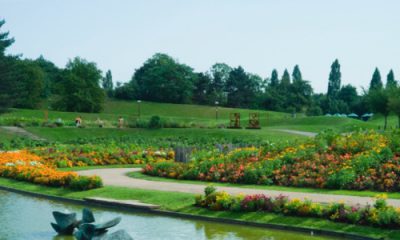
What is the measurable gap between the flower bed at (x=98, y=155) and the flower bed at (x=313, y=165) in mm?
6147

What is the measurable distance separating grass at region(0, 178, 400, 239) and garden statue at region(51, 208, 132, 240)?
10.8 feet

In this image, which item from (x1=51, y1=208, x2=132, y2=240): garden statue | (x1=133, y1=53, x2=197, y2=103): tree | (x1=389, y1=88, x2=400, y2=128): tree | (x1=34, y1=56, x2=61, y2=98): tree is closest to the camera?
(x1=51, y1=208, x2=132, y2=240): garden statue

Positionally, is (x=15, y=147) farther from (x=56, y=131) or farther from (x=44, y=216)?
(x=44, y=216)

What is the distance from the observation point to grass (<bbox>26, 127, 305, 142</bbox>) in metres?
49.5

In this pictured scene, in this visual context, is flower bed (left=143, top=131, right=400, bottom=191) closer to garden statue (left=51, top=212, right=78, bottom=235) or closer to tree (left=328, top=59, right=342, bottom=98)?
garden statue (left=51, top=212, right=78, bottom=235)

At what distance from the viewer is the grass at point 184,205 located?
13.3m

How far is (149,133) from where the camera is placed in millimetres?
52594

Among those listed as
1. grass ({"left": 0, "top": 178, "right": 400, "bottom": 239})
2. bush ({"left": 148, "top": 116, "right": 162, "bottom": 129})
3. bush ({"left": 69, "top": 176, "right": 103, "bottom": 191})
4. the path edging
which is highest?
bush ({"left": 148, "top": 116, "right": 162, "bottom": 129})

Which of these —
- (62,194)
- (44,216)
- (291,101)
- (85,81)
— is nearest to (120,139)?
(62,194)

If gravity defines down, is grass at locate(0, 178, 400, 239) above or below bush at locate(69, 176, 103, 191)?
below

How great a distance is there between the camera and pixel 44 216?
1659 centimetres

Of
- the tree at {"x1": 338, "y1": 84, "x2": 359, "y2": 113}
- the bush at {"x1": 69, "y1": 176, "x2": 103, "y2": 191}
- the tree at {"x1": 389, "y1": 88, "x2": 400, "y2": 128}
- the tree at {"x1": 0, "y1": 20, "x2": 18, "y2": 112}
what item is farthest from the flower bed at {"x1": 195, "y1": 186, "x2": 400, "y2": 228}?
the tree at {"x1": 338, "y1": 84, "x2": 359, "y2": 113}

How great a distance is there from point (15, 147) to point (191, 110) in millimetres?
66534

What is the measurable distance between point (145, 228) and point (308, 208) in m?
3.78
